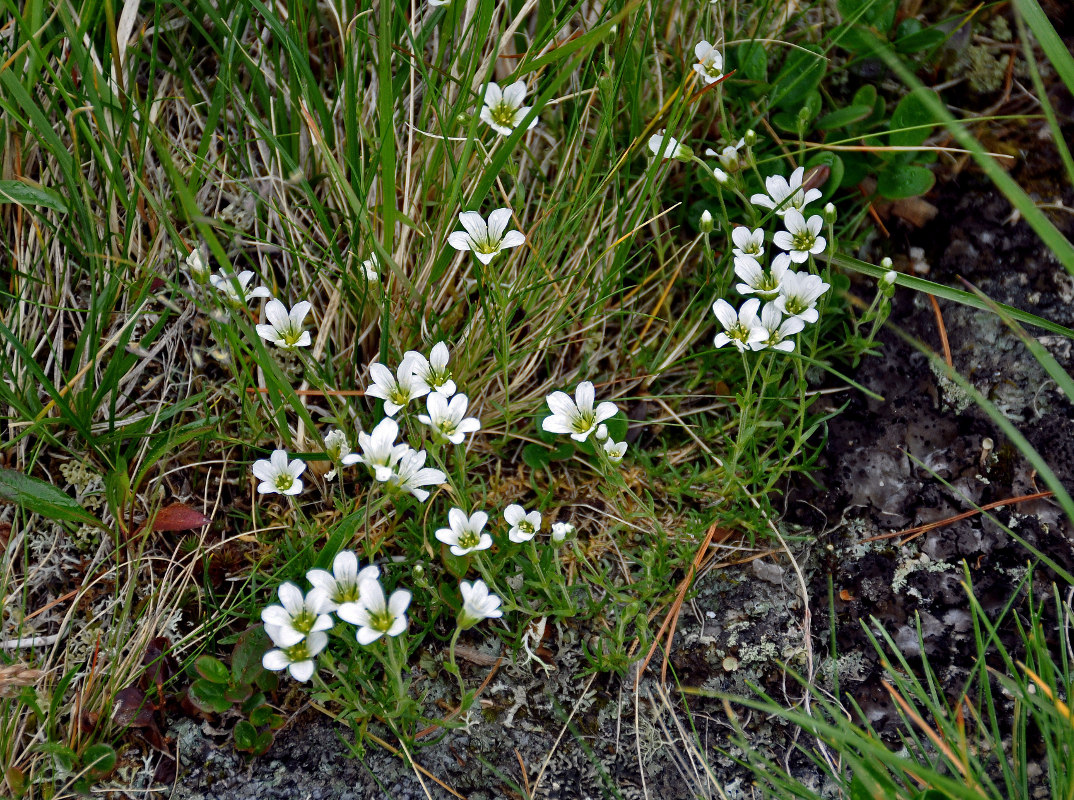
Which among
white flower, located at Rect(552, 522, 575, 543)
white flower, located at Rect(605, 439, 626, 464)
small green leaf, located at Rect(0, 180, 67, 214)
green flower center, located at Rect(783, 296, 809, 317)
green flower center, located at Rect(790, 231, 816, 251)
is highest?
green flower center, located at Rect(790, 231, 816, 251)

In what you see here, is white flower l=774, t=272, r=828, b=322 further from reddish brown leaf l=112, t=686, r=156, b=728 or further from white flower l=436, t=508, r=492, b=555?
reddish brown leaf l=112, t=686, r=156, b=728

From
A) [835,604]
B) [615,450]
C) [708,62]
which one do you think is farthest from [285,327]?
[835,604]

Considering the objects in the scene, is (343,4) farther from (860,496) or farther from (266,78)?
(860,496)

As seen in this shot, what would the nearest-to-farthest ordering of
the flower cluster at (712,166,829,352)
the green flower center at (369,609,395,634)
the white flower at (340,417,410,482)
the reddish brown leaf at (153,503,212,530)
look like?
the green flower center at (369,609,395,634), the white flower at (340,417,410,482), the flower cluster at (712,166,829,352), the reddish brown leaf at (153,503,212,530)

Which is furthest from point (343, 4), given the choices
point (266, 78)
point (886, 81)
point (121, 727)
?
point (121, 727)

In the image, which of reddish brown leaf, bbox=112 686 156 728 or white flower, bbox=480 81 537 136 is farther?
A: white flower, bbox=480 81 537 136

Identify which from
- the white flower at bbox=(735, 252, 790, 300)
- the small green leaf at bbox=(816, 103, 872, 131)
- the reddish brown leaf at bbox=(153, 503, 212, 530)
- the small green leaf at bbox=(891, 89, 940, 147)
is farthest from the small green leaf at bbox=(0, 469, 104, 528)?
Answer: the small green leaf at bbox=(891, 89, 940, 147)

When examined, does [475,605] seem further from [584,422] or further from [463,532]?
[584,422]

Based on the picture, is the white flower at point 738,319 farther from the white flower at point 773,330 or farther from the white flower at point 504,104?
the white flower at point 504,104
